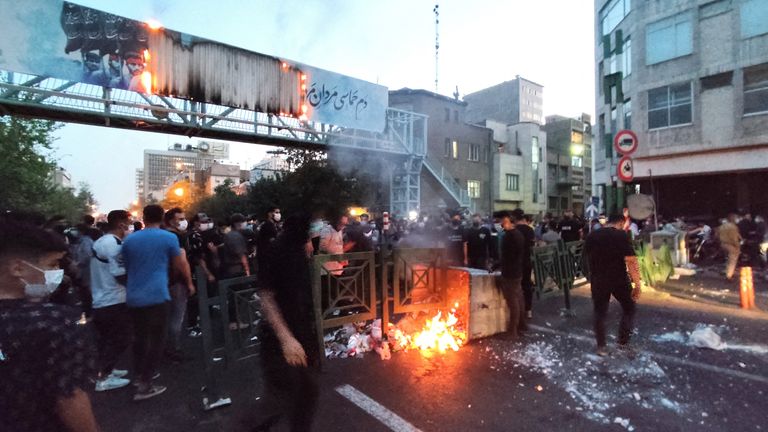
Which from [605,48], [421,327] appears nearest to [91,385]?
[421,327]

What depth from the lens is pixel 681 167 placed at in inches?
680

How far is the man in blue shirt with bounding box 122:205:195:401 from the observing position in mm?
3846

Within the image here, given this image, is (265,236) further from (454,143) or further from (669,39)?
(454,143)

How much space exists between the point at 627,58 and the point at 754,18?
489 centimetres

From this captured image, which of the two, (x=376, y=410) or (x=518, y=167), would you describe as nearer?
(x=376, y=410)

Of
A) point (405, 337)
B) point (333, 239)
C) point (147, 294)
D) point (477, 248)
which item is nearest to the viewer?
point (147, 294)

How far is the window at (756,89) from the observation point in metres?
15.2

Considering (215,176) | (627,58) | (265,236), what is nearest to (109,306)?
(265,236)

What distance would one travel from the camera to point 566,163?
1658 inches

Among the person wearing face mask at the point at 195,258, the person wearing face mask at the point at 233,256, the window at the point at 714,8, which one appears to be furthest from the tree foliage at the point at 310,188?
the window at the point at 714,8

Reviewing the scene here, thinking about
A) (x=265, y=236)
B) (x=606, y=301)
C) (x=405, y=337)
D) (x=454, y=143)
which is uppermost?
(x=454, y=143)

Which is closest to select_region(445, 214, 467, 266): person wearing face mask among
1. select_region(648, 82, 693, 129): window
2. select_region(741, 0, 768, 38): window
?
select_region(648, 82, 693, 129): window

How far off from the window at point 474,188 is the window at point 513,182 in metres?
3.76

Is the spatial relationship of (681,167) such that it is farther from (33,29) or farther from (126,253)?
(33,29)
